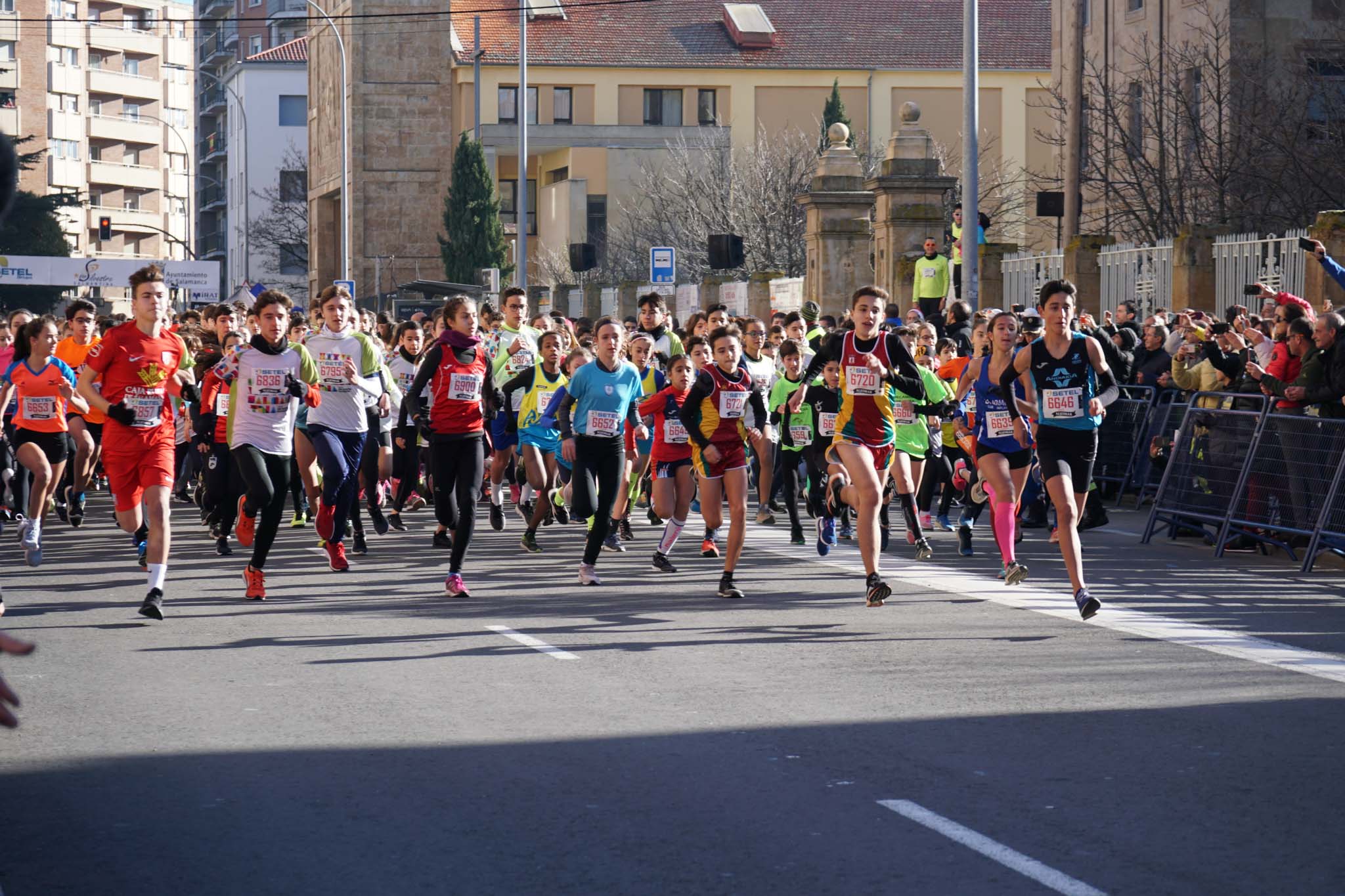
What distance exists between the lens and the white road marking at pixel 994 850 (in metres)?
5.65

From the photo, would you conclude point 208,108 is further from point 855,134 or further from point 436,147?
point 855,134

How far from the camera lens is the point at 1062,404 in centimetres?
1201

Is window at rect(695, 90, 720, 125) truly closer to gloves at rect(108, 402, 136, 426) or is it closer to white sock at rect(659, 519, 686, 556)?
white sock at rect(659, 519, 686, 556)

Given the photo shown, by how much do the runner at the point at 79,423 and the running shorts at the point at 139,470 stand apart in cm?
331

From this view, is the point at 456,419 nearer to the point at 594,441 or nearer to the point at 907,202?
the point at 594,441

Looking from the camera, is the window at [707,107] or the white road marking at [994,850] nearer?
the white road marking at [994,850]

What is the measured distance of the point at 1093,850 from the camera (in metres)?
6.09

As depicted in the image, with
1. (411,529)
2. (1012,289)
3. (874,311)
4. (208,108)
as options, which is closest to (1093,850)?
(874,311)

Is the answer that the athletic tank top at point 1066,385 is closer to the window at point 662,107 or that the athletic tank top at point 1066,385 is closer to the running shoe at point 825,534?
the running shoe at point 825,534

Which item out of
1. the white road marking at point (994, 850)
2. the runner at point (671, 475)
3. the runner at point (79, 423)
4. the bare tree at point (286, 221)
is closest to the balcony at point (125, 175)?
the bare tree at point (286, 221)

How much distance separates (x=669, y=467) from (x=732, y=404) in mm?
1512

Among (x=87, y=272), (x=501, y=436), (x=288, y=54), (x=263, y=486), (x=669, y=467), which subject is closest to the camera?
(x=263, y=486)

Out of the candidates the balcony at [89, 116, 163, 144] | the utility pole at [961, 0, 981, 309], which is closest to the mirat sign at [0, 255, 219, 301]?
the utility pole at [961, 0, 981, 309]

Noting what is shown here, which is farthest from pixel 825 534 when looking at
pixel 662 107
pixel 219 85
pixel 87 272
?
pixel 219 85
